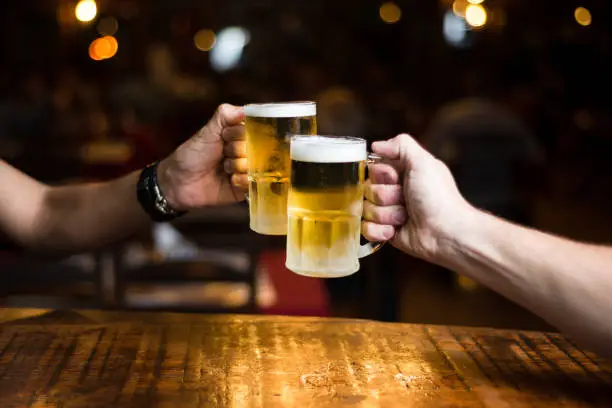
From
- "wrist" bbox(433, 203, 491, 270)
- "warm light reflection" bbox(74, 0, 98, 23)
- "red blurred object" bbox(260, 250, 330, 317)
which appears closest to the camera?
"wrist" bbox(433, 203, 491, 270)

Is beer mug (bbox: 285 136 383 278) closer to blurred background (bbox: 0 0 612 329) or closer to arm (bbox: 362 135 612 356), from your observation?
arm (bbox: 362 135 612 356)

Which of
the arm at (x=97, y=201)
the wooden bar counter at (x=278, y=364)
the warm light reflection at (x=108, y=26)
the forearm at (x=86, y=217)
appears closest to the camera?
the wooden bar counter at (x=278, y=364)

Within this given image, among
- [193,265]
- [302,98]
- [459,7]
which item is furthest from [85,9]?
[193,265]

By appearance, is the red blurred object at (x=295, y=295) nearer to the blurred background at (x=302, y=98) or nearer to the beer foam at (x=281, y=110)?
the blurred background at (x=302, y=98)

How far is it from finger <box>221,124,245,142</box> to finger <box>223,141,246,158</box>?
1cm

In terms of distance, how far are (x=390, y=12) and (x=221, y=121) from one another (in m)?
9.53

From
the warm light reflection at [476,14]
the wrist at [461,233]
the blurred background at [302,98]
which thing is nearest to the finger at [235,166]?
the wrist at [461,233]

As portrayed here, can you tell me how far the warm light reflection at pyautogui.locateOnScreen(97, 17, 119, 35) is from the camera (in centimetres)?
1187

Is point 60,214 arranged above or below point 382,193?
below

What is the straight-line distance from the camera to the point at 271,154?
146 centimetres

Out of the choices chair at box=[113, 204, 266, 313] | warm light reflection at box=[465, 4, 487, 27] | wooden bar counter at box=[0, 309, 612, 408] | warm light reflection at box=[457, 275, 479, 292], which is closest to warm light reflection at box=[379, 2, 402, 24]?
warm light reflection at box=[465, 4, 487, 27]

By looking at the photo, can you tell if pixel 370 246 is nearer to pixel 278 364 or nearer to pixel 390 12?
pixel 278 364

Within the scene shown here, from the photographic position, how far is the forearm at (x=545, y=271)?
4.27 ft

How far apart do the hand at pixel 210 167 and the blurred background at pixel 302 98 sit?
660 millimetres
